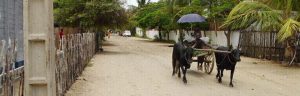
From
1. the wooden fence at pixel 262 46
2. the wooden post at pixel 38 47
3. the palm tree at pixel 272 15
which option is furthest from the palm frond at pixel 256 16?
the wooden post at pixel 38 47

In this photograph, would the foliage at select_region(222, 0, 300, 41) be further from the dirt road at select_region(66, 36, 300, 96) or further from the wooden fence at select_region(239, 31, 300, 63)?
Answer: the dirt road at select_region(66, 36, 300, 96)

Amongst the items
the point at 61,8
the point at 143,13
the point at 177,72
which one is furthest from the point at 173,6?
the point at 177,72

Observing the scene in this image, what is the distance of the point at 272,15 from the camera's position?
1756cm

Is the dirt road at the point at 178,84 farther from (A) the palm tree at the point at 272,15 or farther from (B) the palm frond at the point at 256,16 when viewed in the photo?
(B) the palm frond at the point at 256,16

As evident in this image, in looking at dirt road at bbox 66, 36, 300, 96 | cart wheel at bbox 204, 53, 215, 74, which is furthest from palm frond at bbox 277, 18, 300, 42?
cart wheel at bbox 204, 53, 215, 74

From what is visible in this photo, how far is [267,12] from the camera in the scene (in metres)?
17.7

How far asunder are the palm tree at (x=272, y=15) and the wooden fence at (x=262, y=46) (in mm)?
1413

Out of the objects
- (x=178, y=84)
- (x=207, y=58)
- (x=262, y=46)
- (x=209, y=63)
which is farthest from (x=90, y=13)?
(x=178, y=84)

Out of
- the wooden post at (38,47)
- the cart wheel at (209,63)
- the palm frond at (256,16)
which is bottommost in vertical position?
the cart wheel at (209,63)

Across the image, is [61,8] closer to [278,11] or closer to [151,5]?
[278,11]

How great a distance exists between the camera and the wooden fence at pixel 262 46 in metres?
20.2

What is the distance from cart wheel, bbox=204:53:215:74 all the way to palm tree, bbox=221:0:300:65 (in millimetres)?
3531

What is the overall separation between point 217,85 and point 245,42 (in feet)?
43.0

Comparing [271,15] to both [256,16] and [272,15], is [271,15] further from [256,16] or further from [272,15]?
[256,16]
